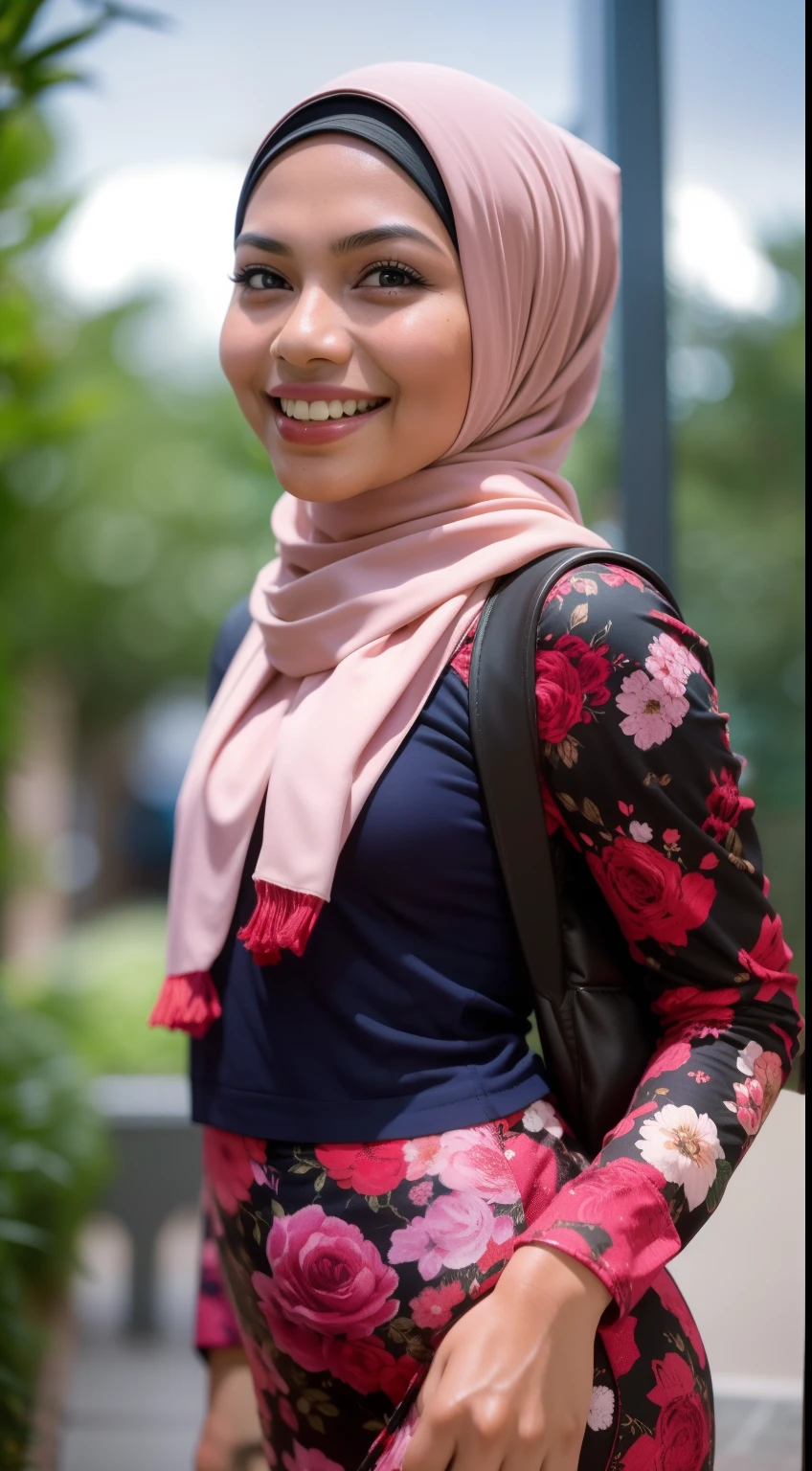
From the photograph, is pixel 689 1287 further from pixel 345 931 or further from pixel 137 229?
pixel 137 229

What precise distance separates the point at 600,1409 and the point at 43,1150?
87.7 inches

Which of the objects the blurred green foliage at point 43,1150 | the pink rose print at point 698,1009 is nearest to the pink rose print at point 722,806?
the pink rose print at point 698,1009

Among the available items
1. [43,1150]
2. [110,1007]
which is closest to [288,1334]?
[43,1150]

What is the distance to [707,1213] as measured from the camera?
836 mm

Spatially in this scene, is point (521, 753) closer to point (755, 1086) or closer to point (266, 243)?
point (755, 1086)

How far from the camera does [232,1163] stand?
0.96 metres

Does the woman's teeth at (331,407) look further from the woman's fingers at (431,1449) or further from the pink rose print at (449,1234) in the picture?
the woman's fingers at (431,1449)

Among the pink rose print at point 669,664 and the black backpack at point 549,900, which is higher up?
the pink rose print at point 669,664

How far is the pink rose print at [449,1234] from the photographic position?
857 millimetres

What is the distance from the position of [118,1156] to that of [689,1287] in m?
2.40

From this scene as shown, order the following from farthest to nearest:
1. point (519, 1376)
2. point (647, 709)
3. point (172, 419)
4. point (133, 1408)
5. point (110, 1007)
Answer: point (172, 419)
point (110, 1007)
point (133, 1408)
point (647, 709)
point (519, 1376)

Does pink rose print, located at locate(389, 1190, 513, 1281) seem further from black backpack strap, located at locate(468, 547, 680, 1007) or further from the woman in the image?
black backpack strap, located at locate(468, 547, 680, 1007)

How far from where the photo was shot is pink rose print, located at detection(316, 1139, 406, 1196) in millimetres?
878

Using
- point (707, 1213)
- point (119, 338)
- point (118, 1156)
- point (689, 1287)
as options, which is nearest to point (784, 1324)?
point (689, 1287)
